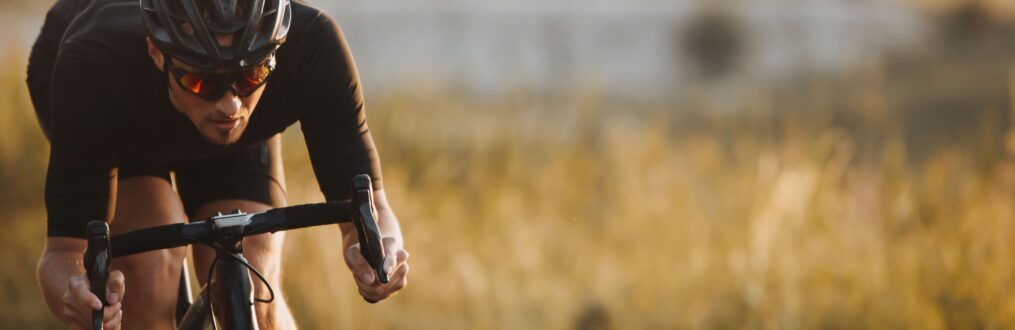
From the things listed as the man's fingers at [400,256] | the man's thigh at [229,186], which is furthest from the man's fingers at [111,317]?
the man's thigh at [229,186]

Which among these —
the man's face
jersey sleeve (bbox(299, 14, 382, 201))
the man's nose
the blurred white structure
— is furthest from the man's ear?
the blurred white structure

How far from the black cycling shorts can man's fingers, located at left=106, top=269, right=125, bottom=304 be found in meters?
0.96

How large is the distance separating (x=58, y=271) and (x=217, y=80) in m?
0.69

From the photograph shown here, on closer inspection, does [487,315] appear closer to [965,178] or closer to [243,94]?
[965,178]

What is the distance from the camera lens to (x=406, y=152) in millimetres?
9141

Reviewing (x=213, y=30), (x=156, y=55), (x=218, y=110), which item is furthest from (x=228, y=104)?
(x=156, y=55)

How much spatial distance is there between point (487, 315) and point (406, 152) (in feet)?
7.43

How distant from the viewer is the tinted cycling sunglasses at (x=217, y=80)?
296cm

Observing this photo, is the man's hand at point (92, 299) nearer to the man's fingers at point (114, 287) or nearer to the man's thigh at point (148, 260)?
the man's fingers at point (114, 287)

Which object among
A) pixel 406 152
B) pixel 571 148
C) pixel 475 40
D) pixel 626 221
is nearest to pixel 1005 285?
pixel 626 221

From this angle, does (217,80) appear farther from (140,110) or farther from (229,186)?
(229,186)

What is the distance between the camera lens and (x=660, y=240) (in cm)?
764

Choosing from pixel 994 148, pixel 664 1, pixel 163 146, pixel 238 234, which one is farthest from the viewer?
pixel 664 1

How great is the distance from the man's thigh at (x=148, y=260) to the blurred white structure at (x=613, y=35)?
1057 cm
